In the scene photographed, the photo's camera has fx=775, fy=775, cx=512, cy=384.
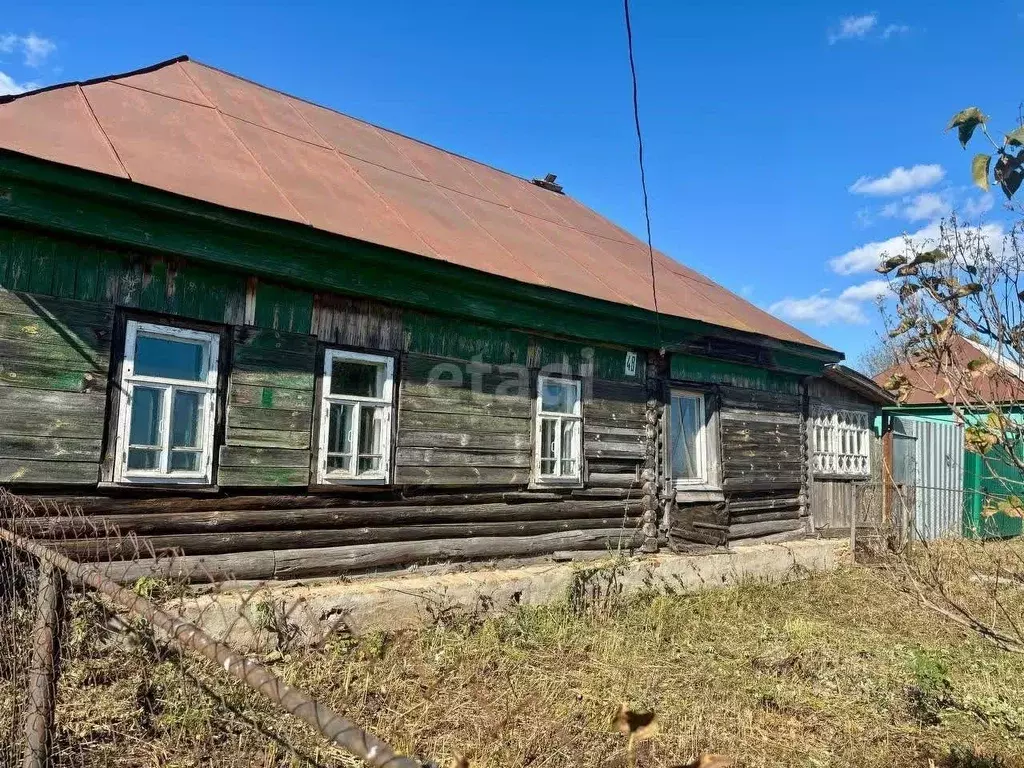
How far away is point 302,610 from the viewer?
579 cm

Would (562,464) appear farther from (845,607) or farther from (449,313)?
(845,607)

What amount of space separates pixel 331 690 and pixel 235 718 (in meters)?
1.05

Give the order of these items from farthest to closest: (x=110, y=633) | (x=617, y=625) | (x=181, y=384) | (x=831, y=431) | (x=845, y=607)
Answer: (x=831, y=431)
(x=845, y=607)
(x=617, y=625)
(x=181, y=384)
(x=110, y=633)

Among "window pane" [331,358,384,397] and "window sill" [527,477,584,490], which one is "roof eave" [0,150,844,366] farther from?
"window sill" [527,477,584,490]

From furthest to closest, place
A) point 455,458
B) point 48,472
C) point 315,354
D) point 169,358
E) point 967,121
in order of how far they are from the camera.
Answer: point 455,458, point 315,354, point 169,358, point 48,472, point 967,121

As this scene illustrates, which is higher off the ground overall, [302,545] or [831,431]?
[831,431]

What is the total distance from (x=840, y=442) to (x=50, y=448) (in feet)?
35.9

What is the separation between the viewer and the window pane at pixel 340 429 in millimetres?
6586

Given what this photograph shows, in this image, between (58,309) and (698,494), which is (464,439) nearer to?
(58,309)

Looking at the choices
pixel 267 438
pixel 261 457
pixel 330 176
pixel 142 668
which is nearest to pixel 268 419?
pixel 267 438

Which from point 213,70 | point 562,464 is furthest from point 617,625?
point 213,70

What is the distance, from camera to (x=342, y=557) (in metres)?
6.52

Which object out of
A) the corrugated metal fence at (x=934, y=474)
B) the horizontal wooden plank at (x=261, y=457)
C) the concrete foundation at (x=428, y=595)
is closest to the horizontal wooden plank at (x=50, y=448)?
the horizontal wooden plank at (x=261, y=457)

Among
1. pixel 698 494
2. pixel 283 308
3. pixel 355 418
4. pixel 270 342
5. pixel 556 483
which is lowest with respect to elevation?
pixel 698 494
